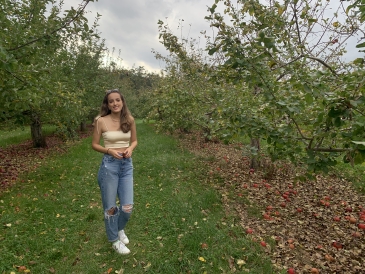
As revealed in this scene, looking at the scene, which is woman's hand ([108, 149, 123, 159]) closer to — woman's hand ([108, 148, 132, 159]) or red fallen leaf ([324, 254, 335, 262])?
woman's hand ([108, 148, 132, 159])

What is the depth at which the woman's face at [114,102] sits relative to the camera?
10.5 ft

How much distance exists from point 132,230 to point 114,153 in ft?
5.84

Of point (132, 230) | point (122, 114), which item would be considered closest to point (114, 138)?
point (122, 114)

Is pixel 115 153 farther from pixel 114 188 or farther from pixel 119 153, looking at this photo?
pixel 114 188

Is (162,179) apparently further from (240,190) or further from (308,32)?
(308,32)

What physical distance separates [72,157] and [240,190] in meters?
6.57

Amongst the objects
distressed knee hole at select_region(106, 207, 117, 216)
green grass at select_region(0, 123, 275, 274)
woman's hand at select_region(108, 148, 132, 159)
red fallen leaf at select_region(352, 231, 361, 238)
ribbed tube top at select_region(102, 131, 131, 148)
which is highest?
ribbed tube top at select_region(102, 131, 131, 148)

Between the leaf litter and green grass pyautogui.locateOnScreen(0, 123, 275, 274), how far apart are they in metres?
0.39

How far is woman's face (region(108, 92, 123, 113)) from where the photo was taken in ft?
10.5

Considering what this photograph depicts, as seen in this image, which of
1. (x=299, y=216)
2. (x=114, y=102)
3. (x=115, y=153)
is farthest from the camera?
(x=299, y=216)

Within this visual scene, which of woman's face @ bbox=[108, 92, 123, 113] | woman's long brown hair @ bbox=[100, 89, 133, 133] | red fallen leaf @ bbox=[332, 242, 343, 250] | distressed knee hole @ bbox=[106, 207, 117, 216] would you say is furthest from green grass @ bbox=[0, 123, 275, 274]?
woman's face @ bbox=[108, 92, 123, 113]

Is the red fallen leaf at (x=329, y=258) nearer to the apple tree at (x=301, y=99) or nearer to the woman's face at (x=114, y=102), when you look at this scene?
the apple tree at (x=301, y=99)

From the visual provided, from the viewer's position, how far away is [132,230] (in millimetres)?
4199

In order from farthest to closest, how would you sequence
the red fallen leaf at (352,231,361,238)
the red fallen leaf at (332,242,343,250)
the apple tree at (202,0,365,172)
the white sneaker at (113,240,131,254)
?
1. the red fallen leaf at (352,231,361,238)
2. the red fallen leaf at (332,242,343,250)
3. the white sneaker at (113,240,131,254)
4. the apple tree at (202,0,365,172)
